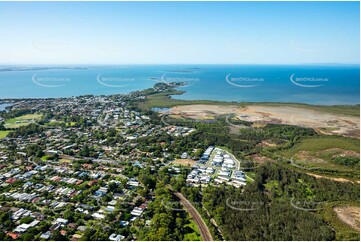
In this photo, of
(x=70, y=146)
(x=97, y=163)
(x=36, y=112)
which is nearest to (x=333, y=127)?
(x=97, y=163)

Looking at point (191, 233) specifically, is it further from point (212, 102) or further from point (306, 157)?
point (212, 102)

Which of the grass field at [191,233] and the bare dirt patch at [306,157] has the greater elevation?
the bare dirt patch at [306,157]

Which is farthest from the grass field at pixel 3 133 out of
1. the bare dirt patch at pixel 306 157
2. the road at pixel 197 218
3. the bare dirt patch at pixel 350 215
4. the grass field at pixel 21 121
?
the bare dirt patch at pixel 350 215

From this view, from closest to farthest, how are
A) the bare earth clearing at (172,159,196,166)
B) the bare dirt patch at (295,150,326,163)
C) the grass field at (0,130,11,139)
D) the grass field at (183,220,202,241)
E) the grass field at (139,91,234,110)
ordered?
the grass field at (183,220,202,241)
the bare earth clearing at (172,159,196,166)
the bare dirt patch at (295,150,326,163)
the grass field at (0,130,11,139)
the grass field at (139,91,234,110)

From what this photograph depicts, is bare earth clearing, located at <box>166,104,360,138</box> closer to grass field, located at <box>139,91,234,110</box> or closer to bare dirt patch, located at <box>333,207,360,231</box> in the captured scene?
grass field, located at <box>139,91,234,110</box>

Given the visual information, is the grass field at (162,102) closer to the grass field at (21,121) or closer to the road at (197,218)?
the grass field at (21,121)

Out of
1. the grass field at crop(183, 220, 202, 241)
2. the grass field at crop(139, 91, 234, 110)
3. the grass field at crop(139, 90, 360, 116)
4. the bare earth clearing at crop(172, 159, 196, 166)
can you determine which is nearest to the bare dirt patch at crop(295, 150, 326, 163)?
the bare earth clearing at crop(172, 159, 196, 166)
